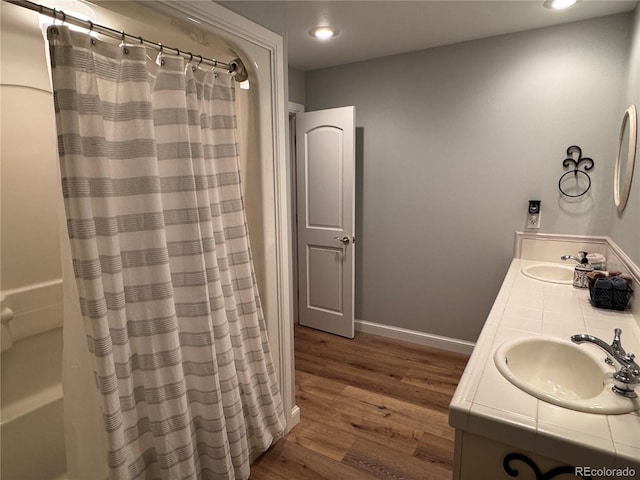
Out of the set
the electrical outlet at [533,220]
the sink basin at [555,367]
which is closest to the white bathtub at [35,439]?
the sink basin at [555,367]

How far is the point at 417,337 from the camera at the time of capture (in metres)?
3.12

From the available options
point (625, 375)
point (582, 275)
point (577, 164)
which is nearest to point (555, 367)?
point (625, 375)

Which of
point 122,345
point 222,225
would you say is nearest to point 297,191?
point 222,225

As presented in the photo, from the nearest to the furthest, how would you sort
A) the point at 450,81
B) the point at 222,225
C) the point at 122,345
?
the point at 122,345 < the point at 222,225 < the point at 450,81

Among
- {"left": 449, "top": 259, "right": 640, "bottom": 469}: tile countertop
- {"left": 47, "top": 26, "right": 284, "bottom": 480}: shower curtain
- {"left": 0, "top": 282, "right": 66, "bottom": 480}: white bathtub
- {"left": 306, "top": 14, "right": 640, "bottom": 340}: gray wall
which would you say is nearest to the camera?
{"left": 449, "top": 259, "right": 640, "bottom": 469}: tile countertop

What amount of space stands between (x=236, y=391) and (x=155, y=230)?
786 mm

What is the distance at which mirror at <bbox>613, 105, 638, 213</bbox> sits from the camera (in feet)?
5.82

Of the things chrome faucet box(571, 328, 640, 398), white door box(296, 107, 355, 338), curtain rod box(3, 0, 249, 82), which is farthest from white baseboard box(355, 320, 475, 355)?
curtain rod box(3, 0, 249, 82)

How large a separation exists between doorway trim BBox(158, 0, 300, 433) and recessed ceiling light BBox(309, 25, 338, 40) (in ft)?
2.28

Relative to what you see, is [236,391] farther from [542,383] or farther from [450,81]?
[450,81]

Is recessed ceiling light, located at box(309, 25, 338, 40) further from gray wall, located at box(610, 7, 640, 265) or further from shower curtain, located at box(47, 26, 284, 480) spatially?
gray wall, located at box(610, 7, 640, 265)

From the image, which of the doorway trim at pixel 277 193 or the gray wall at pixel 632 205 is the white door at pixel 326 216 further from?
the gray wall at pixel 632 205

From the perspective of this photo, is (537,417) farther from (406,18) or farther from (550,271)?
(406,18)

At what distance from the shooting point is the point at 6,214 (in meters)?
→ 1.45
